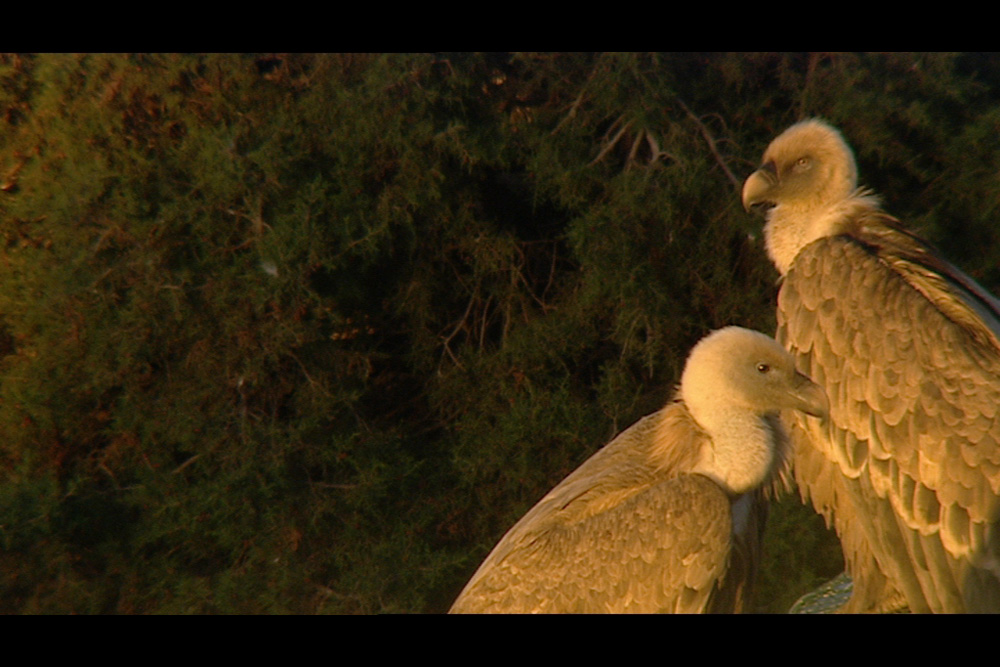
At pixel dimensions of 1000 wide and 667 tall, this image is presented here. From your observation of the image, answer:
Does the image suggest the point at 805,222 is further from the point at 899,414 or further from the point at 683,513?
the point at 683,513

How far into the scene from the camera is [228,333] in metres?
4.38

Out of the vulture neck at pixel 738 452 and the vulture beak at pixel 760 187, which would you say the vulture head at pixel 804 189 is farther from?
the vulture neck at pixel 738 452

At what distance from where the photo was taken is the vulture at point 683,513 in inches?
79.5

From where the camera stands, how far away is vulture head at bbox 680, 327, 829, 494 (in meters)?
2.07

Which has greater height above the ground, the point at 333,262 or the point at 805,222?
the point at 805,222

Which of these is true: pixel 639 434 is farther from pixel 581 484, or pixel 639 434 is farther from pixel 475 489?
pixel 475 489

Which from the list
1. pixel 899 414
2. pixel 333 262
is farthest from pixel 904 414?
pixel 333 262

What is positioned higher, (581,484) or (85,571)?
(581,484)

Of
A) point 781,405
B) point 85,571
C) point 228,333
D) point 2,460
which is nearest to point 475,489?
point 228,333

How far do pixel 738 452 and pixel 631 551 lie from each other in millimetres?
289

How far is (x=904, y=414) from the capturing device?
2.27m

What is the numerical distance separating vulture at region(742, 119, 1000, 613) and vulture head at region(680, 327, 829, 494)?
250 mm

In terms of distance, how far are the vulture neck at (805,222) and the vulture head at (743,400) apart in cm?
55

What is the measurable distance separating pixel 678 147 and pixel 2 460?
3123 mm
